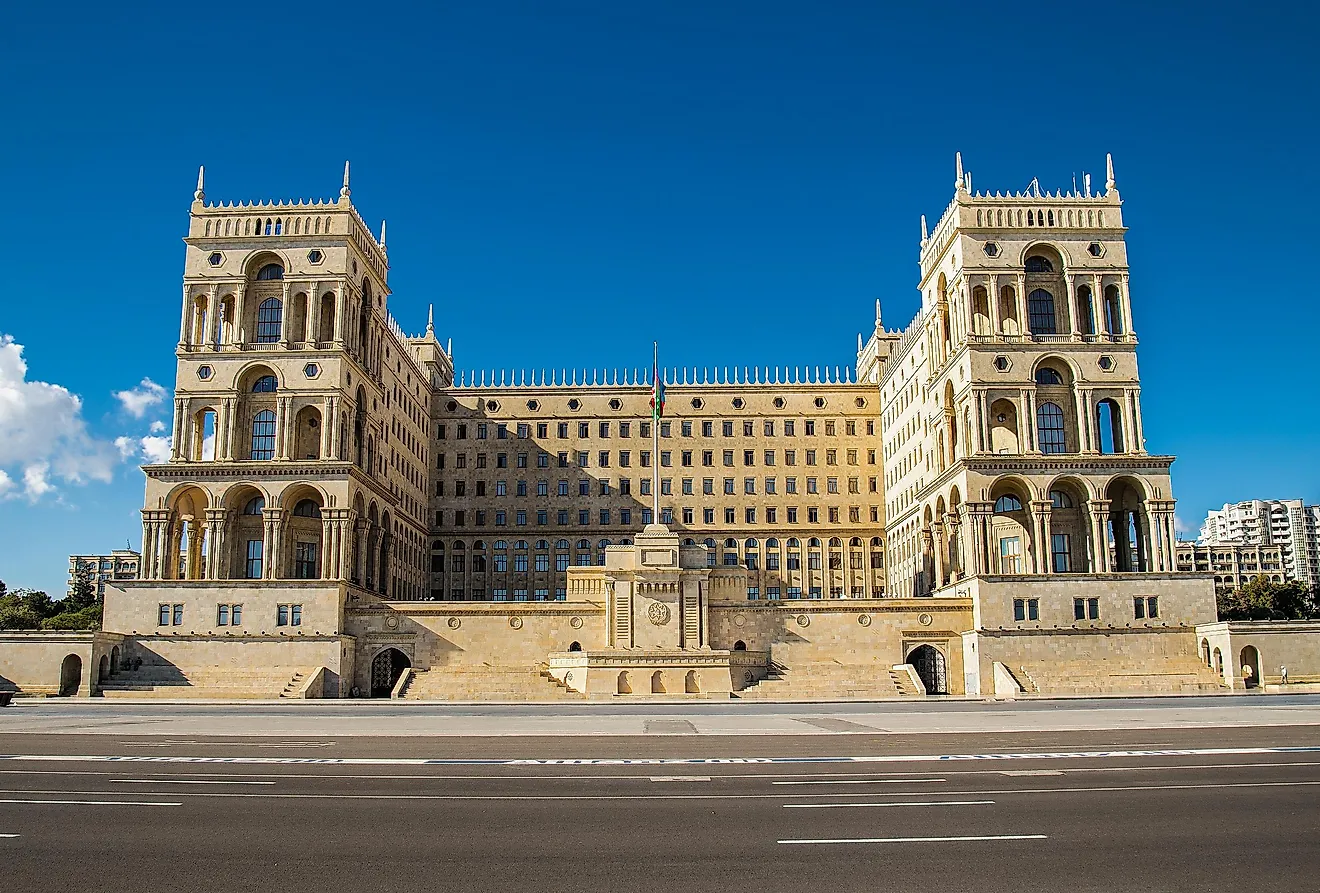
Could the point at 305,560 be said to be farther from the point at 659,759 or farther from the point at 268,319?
the point at 659,759

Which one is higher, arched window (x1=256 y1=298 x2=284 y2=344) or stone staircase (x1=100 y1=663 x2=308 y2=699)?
arched window (x1=256 y1=298 x2=284 y2=344)

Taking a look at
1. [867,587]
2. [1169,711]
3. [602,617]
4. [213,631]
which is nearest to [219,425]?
[213,631]

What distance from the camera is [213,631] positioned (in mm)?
73875

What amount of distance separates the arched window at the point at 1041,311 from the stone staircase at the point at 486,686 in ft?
132

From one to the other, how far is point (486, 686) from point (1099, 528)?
129ft

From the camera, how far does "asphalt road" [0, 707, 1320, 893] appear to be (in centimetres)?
1453

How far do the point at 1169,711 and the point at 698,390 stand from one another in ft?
213

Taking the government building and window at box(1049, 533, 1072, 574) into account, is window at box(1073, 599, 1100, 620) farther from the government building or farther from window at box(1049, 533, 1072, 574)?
window at box(1049, 533, 1072, 574)

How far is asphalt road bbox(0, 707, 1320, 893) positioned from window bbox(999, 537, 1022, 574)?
184ft

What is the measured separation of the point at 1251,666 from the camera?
69.6 m

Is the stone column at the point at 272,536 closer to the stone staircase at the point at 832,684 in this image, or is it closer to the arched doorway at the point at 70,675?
the arched doorway at the point at 70,675

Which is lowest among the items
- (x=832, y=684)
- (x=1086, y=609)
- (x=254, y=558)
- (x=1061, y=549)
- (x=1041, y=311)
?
(x=832, y=684)

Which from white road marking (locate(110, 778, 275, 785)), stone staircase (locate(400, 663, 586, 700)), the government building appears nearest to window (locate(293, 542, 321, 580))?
the government building

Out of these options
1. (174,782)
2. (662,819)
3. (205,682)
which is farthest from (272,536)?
(662,819)
